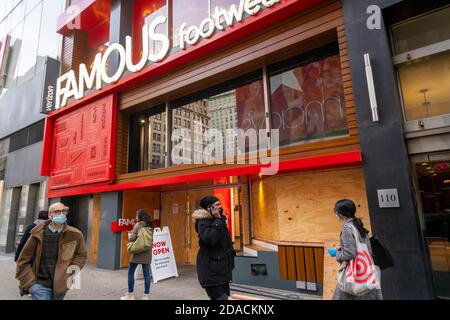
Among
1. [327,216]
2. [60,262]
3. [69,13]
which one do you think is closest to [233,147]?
[327,216]

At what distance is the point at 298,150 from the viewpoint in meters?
6.39

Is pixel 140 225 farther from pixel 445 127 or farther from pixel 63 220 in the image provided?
pixel 445 127

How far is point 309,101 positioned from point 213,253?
491cm

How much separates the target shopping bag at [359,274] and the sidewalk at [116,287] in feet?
12.1

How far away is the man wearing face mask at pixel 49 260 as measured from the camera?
3.46 meters

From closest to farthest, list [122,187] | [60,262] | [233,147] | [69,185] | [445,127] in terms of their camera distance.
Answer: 1. [60,262]
2. [445,127]
3. [233,147]
4. [122,187]
5. [69,185]

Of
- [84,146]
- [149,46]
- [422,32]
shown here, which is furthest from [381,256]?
[84,146]

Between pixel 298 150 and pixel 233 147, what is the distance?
2234 millimetres

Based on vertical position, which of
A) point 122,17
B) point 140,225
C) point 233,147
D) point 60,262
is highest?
point 122,17

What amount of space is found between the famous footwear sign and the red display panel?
779mm

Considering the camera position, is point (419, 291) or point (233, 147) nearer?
point (419, 291)

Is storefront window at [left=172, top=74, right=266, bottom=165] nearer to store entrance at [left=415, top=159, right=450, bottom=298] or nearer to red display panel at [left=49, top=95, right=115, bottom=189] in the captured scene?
red display panel at [left=49, top=95, right=115, bottom=189]

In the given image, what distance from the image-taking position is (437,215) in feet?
16.5

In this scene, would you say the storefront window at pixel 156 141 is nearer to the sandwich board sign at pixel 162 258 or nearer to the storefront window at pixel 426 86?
the sandwich board sign at pixel 162 258
